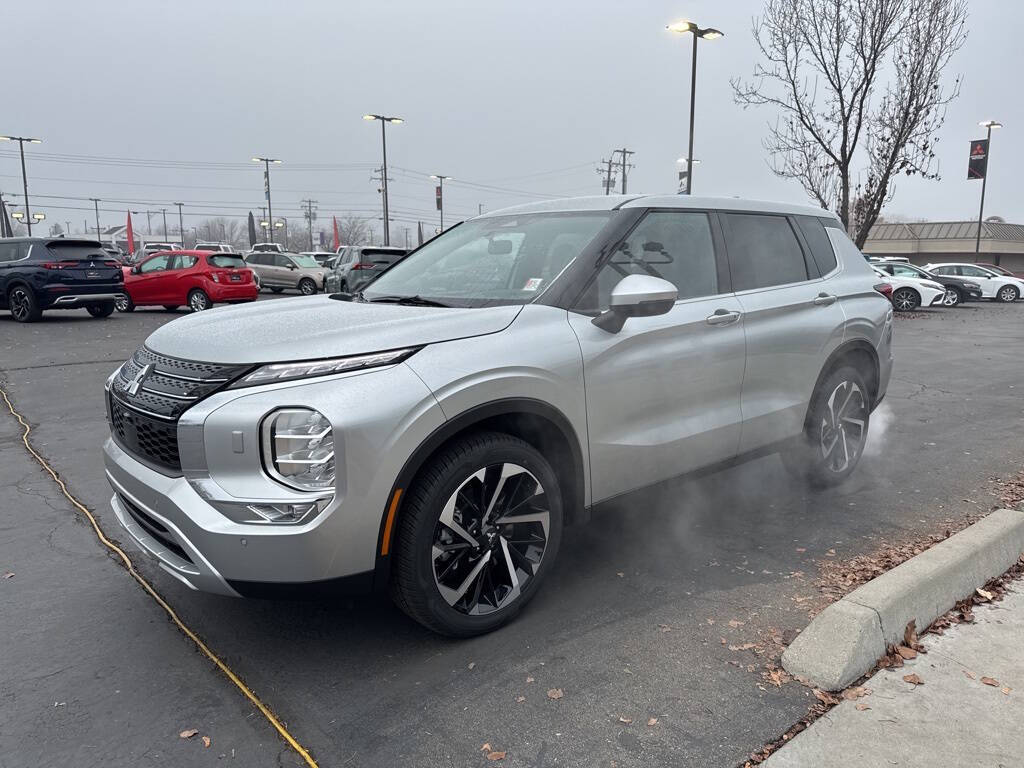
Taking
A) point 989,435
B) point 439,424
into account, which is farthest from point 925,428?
point 439,424

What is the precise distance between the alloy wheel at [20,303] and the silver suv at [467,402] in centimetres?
1498

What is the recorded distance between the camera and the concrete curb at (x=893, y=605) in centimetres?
278

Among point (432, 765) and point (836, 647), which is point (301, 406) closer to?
point (432, 765)

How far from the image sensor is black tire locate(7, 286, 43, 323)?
1585 cm

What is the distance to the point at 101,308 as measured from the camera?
17.2 metres

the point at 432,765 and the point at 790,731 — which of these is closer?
the point at 432,765

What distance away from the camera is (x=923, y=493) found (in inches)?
197

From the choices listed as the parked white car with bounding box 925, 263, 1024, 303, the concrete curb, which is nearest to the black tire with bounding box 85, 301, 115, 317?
the concrete curb

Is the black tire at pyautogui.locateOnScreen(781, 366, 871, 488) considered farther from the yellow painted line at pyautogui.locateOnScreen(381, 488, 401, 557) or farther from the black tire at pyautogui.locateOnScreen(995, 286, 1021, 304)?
the black tire at pyautogui.locateOnScreen(995, 286, 1021, 304)

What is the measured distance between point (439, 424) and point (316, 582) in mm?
686

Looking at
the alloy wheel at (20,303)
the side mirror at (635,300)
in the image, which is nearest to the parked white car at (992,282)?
the alloy wheel at (20,303)

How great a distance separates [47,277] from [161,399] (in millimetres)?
15729

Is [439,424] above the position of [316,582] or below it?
above

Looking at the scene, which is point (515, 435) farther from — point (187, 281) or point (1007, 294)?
point (1007, 294)
